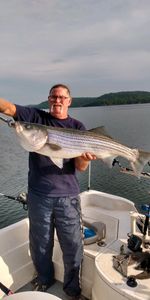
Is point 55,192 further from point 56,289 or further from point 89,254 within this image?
point 56,289

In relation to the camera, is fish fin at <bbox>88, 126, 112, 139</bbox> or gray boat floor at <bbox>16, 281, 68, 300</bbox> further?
gray boat floor at <bbox>16, 281, 68, 300</bbox>

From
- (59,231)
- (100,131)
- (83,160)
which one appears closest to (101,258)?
(59,231)

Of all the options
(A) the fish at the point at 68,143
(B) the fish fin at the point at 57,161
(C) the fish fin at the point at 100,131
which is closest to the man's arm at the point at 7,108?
(A) the fish at the point at 68,143

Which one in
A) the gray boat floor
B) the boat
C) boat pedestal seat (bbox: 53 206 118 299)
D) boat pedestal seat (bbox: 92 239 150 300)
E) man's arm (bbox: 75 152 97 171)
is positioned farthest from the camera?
the gray boat floor

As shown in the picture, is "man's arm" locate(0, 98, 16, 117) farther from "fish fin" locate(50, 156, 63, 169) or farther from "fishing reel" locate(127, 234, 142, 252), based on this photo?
"fishing reel" locate(127, 234, 142, 252)

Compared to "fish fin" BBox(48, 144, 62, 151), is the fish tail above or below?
below

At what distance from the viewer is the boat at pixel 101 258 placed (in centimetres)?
349

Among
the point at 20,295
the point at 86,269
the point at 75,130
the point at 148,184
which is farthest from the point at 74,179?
the point at 148,184

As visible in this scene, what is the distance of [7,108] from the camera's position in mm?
3664

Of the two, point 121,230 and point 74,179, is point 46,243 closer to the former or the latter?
point 74,179

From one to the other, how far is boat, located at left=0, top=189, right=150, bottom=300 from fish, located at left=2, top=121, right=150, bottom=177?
2.95ft

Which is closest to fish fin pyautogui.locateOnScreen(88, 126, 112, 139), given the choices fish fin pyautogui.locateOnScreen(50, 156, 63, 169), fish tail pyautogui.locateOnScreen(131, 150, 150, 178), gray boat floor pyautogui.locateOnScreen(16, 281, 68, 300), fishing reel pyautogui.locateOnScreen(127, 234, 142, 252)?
fish tail pyautogui.locateOnScreen(131, 150, 150, 178)

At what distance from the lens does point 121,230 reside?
531 cm

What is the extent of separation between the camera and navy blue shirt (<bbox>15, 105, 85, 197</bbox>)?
3.92 m
